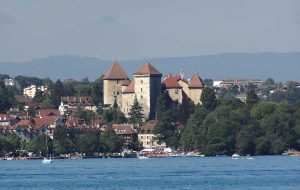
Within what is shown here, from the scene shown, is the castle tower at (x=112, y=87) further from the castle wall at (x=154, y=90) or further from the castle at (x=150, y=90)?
the castle wall at (x=154, y=90)

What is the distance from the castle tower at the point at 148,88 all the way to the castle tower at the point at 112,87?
12.1 feet

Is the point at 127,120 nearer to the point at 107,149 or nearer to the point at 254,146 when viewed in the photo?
the point at 107,149

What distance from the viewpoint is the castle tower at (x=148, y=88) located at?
152125 mm

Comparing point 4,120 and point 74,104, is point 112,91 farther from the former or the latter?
point 74,104

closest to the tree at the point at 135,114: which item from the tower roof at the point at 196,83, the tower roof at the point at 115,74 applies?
the tower roof at the point at 196,83

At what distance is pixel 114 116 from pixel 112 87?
7722 mm

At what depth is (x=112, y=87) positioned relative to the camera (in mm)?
159000

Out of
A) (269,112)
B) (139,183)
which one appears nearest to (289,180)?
(139,183)

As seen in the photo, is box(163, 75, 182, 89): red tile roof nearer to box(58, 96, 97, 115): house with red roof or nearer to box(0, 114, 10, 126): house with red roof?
box(58, 96, 97, 115): house with red roof

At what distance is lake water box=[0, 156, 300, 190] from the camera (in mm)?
70438

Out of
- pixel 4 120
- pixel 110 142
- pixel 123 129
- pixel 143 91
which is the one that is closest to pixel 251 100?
pixel 123 129

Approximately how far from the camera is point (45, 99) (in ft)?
588

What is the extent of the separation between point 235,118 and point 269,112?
6.18 meters

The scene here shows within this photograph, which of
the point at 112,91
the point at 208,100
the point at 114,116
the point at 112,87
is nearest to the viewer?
the point at 208,100
